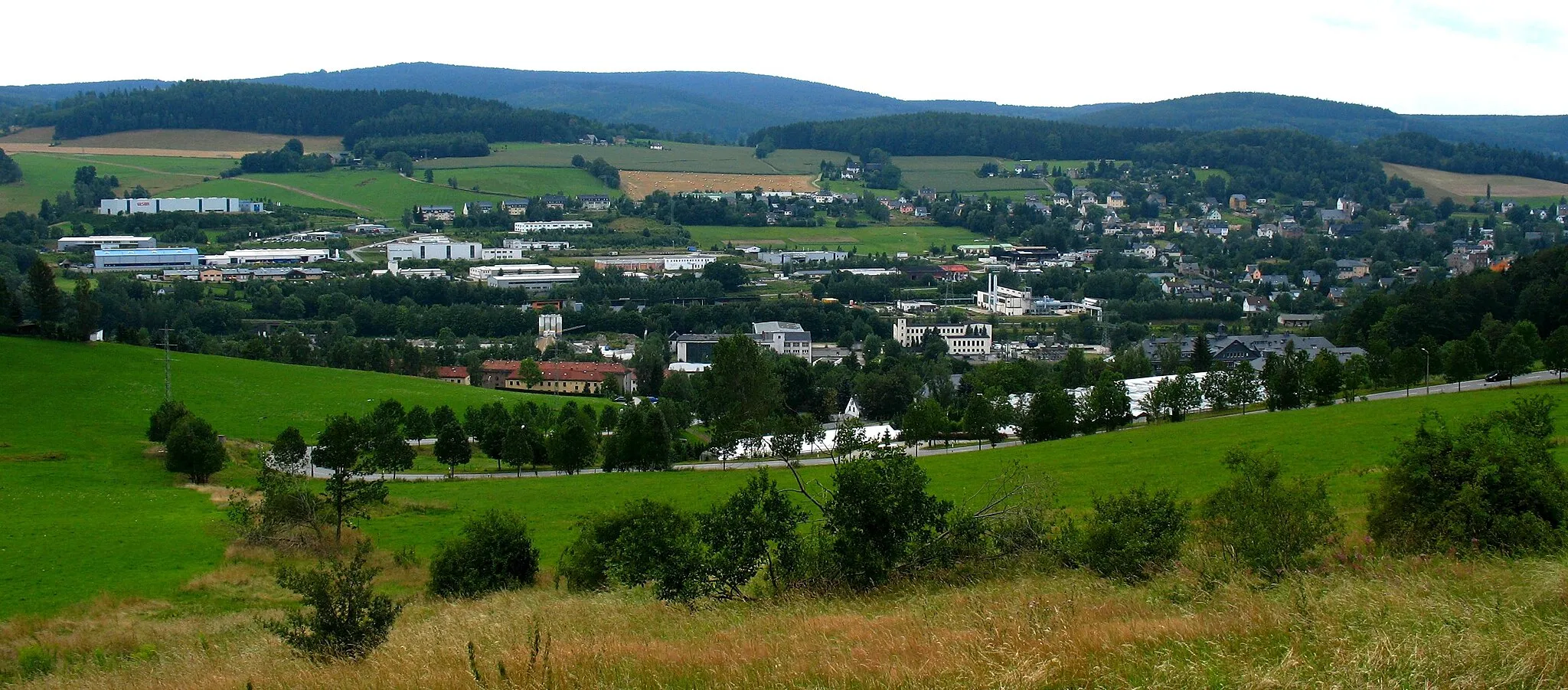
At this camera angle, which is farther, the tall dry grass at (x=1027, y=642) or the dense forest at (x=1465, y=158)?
the dense forest at (x=1465, y=158)

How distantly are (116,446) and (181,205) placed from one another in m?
92.7

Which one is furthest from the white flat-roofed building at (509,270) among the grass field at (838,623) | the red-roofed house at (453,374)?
the grass field at (838,623)

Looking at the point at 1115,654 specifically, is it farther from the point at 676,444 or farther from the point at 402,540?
the point at 676,444

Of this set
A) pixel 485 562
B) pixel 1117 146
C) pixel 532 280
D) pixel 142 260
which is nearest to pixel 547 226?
pixel 532 280

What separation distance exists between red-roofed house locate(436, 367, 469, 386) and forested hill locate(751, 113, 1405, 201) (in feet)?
387

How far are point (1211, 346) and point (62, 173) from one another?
111 meters

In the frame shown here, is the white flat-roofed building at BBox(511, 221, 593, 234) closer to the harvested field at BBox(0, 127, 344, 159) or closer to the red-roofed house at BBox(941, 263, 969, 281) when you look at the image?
the red-roofed house at BBox(941, 263, 969, 281)

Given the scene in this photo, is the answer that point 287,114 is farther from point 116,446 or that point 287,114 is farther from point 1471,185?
point 1471,185

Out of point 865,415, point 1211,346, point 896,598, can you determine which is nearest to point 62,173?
point 865,415

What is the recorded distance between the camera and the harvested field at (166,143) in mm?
140000

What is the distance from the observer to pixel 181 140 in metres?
146

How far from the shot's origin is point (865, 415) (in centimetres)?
4978

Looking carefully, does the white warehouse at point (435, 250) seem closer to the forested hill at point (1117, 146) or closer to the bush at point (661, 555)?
the forested hill at point (1117, 146)

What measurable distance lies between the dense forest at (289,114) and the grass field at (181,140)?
1558 millimetres
